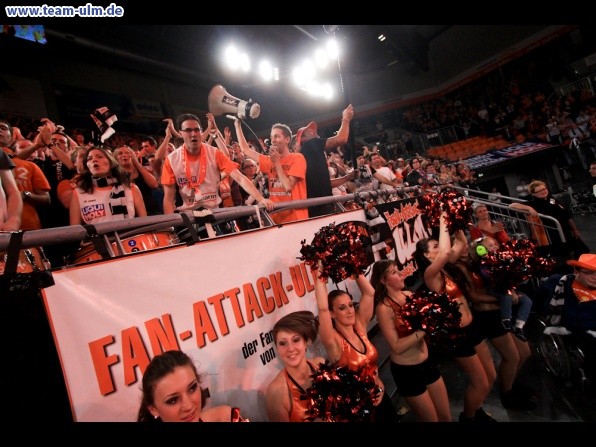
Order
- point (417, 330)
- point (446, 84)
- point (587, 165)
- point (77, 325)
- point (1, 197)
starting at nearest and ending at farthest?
point (77, 325) < point (1, 197) < point (417, 330) < point (587, 165) < point (446, 84)

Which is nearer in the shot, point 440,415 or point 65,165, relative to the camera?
point 440,415

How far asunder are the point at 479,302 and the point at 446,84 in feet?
73.4

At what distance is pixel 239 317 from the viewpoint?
206cm

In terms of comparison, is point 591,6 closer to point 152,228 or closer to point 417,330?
point 417,330

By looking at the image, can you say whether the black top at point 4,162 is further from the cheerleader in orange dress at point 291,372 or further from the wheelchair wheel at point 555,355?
the wheelchair wheel at point 555,355

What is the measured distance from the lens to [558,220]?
6312 mm

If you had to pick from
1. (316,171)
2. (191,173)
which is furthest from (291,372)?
(316,171)

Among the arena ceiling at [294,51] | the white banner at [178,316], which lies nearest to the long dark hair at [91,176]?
the white banner at [178,316]

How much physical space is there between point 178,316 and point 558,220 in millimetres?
7140

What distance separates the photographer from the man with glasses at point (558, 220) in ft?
19.8

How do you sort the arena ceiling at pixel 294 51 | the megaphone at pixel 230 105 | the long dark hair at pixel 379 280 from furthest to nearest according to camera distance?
the arena ceiling at pixel 294 51, the megaphone at pixel 230 105, the long dark hair at pixel 379 280

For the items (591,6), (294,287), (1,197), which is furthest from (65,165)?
(591,6)

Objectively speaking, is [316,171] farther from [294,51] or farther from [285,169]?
[294,51]

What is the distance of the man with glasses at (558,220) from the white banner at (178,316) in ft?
18.7
